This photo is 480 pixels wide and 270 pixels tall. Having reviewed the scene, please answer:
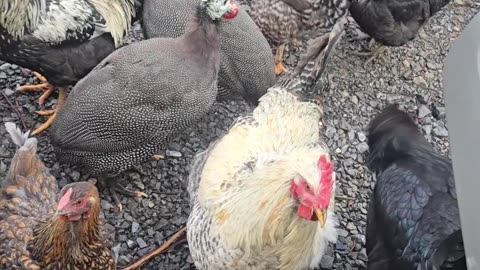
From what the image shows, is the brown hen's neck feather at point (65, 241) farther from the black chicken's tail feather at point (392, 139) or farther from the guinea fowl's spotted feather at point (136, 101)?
the black chicken's tail feather at point (392, 139)

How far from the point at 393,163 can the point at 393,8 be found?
66.3 inches

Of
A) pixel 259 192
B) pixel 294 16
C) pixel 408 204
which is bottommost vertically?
pixel 408 204

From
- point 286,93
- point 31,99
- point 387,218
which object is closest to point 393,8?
point 286,93

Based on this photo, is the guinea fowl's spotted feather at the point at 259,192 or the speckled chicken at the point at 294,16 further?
the speckled chicken at the point at 294,16

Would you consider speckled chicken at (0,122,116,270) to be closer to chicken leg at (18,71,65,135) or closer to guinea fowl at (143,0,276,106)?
chicken leg at (18,71,65,135)

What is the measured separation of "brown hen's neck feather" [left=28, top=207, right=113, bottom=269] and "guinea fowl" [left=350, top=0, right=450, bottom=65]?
8.85 feet

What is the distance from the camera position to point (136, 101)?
11.6 ft

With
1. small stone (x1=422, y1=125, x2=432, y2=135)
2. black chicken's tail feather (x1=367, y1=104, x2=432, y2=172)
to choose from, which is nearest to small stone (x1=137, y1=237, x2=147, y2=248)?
black chicken's tail feather (x1=367, y1=104, x2=432, y2=172)

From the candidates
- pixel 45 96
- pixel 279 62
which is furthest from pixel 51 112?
pixel 279 62

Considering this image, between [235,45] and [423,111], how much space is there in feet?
5.60

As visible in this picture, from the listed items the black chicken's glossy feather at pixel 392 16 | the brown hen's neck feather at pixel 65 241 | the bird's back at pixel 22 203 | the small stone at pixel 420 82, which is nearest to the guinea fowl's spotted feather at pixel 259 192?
the brown hen's neck feather at pixel 65 241

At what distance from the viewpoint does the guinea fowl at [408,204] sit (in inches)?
115

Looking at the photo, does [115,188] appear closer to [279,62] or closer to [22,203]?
[22,203]

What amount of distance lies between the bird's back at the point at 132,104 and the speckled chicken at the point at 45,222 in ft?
1.13
